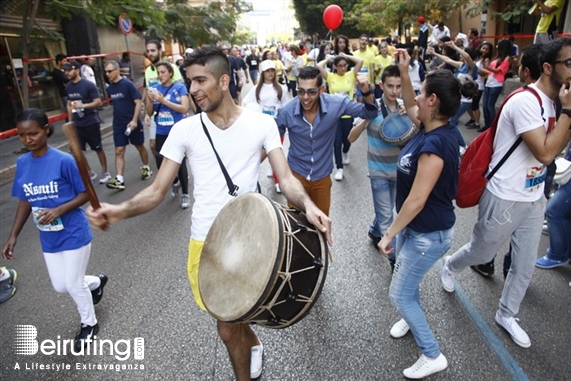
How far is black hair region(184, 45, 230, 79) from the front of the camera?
7.75 feet

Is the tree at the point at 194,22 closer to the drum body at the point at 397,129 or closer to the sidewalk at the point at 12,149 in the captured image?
the sidewalk at the point at 12,149

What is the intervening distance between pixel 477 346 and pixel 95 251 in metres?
4.08

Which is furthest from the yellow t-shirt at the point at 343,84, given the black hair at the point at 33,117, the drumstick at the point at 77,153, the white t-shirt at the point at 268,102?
the drumstick at the point at 77,153

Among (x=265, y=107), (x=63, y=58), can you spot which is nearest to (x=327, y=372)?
(x=265, y=107)

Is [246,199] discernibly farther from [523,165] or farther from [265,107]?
[265,107]

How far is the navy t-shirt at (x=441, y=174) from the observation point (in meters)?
2.24

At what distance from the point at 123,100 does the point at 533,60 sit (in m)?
5.88

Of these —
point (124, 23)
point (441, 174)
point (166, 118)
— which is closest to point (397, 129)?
point (441, 174)

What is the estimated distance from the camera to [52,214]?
2770mm

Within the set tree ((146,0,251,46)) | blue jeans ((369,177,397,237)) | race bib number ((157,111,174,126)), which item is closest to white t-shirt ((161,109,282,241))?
blue jeans ((369,177,397,237))

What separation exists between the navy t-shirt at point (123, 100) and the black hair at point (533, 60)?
564 centimetres

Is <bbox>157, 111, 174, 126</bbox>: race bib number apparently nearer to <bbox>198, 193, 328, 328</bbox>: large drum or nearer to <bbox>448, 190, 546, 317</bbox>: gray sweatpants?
<bbox>198, 193, 328, 328</bbox>: large drum

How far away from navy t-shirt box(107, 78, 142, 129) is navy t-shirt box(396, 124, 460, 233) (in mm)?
5405

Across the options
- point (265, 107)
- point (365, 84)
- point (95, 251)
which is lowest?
point (95, 251)
